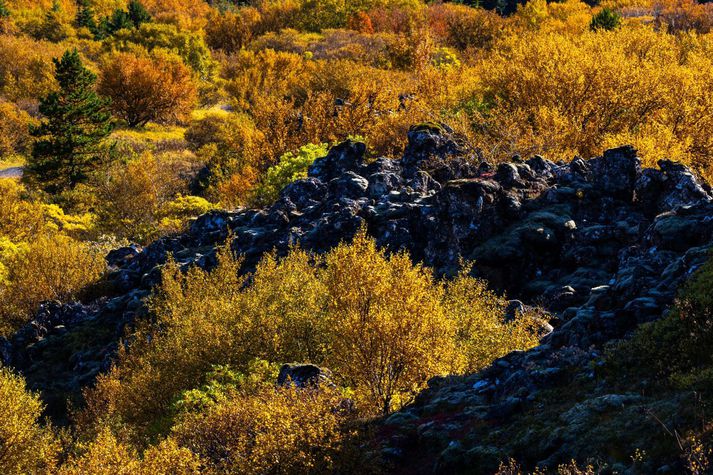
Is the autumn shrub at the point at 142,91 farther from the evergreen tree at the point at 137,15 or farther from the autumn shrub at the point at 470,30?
the autumn shrub at the point at 470,30

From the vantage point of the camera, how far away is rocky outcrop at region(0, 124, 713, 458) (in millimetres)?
25828

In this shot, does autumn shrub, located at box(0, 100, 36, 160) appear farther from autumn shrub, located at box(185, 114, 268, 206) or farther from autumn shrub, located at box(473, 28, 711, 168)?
autumn shrub, located at box(473, 28, 711, 168)

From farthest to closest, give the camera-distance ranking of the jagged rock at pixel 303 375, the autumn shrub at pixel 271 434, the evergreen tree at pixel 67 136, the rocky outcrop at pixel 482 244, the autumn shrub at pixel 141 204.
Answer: the evergreen tree at pixel 67 136, the autumn shrub at pixel 141 204, the jagged rock at pixel 303 375, the rocky outcrop at pixel 482 244, the autumn shrub at pixel 271 434

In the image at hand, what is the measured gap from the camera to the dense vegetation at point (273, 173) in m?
27.3

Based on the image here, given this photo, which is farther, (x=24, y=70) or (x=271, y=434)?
(x=24, y=70)

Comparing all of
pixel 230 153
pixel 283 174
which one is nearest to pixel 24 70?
pixel 230 153

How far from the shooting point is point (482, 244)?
47.2m

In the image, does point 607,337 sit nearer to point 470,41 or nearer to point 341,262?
point 341,262

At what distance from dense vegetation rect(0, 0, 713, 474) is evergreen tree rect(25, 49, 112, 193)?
276 mm

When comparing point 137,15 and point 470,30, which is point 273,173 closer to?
point 470,30

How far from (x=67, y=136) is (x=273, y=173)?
33596 mm

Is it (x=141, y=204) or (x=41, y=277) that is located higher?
(x=41, y=277)

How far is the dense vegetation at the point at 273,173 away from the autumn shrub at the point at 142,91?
372 millimetres

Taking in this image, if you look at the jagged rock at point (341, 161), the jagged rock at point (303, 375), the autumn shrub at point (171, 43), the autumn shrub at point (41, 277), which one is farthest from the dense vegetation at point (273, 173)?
the jagged rock at point (341, 161)
